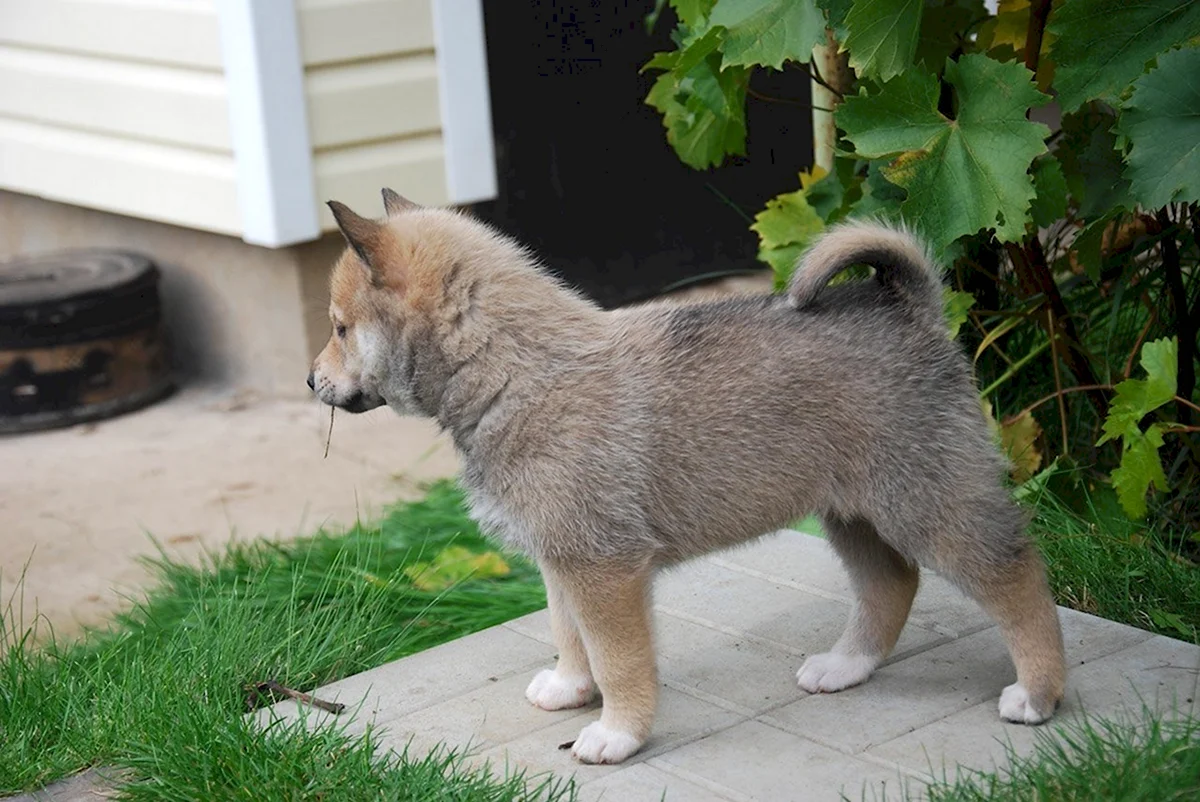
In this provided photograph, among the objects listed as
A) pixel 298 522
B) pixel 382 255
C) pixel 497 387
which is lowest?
pixel 298 522

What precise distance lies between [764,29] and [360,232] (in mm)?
1188

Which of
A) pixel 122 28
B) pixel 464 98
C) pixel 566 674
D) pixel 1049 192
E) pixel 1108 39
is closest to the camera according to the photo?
pixel 1108 39

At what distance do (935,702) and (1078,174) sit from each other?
5.32 ft

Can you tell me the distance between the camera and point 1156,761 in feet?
9.92

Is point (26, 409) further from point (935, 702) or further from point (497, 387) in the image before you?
point (935, 702)

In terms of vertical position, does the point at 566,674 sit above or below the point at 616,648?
below

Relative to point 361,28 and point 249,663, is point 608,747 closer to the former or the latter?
point 249,663

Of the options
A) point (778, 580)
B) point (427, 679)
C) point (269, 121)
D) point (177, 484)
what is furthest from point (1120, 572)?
point (269, 121)

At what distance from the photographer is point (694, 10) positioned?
15.1 feet

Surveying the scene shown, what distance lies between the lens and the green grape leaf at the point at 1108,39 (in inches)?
140

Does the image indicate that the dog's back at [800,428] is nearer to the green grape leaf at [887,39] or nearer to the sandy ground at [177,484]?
the green grape leaf at [887,39]

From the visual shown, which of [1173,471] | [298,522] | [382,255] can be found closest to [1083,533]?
[1173,471]

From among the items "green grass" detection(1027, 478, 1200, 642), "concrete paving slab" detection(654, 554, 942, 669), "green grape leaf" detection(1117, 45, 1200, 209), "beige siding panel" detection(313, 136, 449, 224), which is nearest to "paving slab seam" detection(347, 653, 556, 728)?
"concrete paving slab" detection(654, 554, 942, 669)

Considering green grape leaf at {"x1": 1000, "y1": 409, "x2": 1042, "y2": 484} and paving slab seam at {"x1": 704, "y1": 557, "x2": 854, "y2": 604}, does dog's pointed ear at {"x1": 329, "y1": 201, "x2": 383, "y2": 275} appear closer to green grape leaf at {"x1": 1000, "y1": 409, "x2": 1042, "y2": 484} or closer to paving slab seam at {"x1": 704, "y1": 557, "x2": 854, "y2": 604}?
paving slab seam at {"x1": 704, "y1": 557, "x2": 854, "y2": 604}
